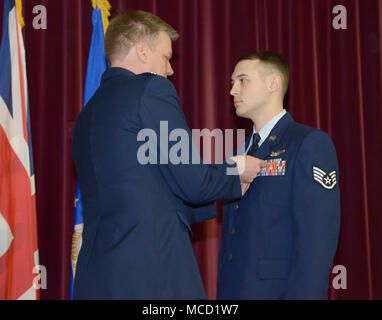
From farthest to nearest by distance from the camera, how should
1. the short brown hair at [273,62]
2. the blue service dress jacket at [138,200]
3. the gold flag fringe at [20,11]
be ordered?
the gold flag fringe at [20,11], the short brown hair at [273,62], the blue service dress jacket at [138,200]

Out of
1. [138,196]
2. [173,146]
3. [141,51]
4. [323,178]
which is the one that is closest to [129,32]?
[141,51]

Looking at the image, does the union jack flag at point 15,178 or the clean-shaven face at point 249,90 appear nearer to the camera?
the clean-shaven face at point 249,90

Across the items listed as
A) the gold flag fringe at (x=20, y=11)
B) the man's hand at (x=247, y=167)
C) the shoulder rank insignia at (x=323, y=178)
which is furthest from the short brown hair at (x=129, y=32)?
the gold flag fringe at (x=20, y=11)

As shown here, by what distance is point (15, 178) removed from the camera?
286 cm

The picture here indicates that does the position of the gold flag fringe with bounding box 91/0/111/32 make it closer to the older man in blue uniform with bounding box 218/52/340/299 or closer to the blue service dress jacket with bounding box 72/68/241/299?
the older man in blue uniform with bounding box 218/52/340/299

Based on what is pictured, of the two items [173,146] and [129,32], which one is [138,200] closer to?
[173,146]

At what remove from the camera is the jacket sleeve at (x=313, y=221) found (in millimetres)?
→ 1808

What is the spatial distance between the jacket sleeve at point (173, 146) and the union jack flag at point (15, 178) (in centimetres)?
163

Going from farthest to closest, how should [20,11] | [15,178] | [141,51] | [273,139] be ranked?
1. [20,11]
2. [15,178]
3. [273,139]
4. [141,51]

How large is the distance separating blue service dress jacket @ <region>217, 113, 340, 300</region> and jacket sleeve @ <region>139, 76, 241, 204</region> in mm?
444

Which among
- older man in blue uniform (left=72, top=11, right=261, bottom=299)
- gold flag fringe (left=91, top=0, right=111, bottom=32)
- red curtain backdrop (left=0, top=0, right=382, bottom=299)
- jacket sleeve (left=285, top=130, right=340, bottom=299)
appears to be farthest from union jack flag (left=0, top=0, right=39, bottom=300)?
jacket sleeve (left=285, top=130, right=340, bottom=299)

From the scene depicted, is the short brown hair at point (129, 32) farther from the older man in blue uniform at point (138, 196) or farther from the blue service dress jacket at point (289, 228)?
the blue service dress jacket at point (289, 228)

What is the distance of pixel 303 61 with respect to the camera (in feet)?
11.8

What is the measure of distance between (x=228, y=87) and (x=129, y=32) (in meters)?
1.82
